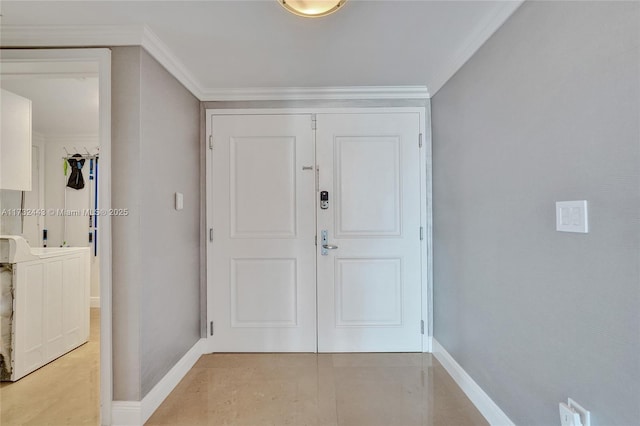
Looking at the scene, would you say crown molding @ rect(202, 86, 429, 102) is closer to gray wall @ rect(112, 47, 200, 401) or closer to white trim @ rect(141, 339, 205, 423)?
gray wall @ rect(112, 47, 200, 401)

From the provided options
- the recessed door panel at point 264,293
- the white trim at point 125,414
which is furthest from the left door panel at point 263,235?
the white trim at point 125,414

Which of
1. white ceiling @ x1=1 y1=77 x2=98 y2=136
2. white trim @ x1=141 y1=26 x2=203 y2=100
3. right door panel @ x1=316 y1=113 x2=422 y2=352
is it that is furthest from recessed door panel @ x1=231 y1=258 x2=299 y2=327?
white ceiling @ x1=1 y1=77 x2=98 y2=136

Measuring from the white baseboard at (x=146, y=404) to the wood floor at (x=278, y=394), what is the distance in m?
0.05

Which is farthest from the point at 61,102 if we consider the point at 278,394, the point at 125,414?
the point at 278,394

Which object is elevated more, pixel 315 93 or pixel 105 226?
pixel 315 93

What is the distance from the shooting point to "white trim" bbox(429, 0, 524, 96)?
4.95 ft

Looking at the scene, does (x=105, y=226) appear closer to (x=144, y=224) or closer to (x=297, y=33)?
(x=144, y=224)

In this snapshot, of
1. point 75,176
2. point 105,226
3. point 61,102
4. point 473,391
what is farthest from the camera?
point 75,176

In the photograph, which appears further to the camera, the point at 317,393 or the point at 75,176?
the point at 75,176

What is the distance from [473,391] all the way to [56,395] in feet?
9.14

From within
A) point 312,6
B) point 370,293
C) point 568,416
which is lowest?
point 568,416

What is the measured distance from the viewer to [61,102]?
2.92 meters

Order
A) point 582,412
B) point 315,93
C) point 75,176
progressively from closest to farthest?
point 582,412, point 315,93, point 75,176

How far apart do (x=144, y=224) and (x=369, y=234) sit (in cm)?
171
